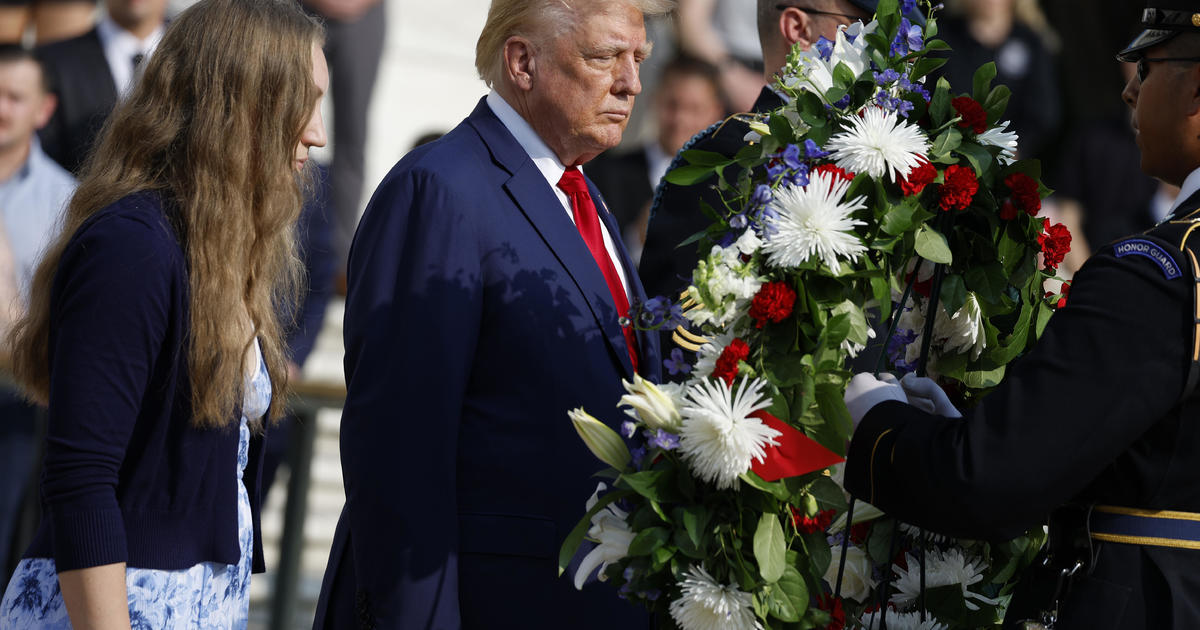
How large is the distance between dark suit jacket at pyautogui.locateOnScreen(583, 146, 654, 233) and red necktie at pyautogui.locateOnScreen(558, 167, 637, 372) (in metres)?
4.16

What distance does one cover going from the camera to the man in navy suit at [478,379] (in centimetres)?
246

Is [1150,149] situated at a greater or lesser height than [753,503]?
greater

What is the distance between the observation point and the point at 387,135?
812 cm

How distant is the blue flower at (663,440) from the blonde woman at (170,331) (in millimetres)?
784

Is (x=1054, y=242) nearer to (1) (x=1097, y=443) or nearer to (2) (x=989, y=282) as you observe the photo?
(2) (x=989, y=282)

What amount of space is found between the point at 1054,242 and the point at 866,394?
52 centimetres

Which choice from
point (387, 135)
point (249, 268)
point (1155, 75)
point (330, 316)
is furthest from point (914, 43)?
point (387, 135)

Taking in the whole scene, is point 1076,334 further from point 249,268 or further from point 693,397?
point 249,268

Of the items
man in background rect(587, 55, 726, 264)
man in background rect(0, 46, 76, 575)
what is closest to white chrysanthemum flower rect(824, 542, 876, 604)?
man in background rect(0, 46, 76, 575)

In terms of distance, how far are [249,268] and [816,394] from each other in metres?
1.07

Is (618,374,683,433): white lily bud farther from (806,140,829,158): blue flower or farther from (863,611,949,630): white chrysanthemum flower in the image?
(863,611,949,630): white chrysanthemum flower

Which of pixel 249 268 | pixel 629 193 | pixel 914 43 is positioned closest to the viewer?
pixel 914 43

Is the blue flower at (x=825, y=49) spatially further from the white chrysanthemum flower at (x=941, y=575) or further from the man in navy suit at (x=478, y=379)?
the white chrysanthemum flower at (x=941, y=575)

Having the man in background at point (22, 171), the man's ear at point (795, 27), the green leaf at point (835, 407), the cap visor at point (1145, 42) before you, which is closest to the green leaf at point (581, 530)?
the green leaf at point (835, 407)
